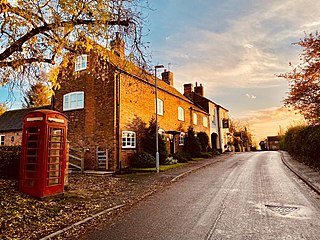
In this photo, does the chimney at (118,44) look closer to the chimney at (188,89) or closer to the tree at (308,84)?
the tree at (308,84)

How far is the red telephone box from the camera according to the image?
7.98 m

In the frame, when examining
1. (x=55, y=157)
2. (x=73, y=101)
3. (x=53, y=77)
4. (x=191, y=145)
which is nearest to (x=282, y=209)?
(x=55, y=157)

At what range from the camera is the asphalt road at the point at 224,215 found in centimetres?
515

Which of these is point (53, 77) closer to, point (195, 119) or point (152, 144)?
point (152, 144)

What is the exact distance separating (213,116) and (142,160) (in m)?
24.9

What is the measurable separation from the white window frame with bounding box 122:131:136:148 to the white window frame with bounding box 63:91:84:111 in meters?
4.05

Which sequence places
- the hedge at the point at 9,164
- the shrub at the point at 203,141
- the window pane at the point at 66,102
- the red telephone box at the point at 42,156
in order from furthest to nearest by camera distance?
1. the shrub at the point at 203,141
2. the window pane at the point at 66,102
3. the hedge at the point at 9,164
4. the red telephone box at the point at 42,156

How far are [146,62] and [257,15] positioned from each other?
7.25 meters

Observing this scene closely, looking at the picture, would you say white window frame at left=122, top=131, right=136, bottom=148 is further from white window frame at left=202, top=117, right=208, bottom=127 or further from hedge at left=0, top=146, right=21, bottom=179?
white window frame at left=202, top=117, right=208, bottom=127

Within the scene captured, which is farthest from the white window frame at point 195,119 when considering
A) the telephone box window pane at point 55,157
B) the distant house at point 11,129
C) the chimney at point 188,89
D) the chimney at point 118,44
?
the chimney at point 118,44

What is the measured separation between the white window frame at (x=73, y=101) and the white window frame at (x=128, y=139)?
4.05 metres

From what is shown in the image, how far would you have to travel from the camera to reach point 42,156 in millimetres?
8039

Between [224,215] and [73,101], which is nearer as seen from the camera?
[224,215]

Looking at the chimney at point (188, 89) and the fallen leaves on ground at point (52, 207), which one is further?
the chimney at point (188, 89)
